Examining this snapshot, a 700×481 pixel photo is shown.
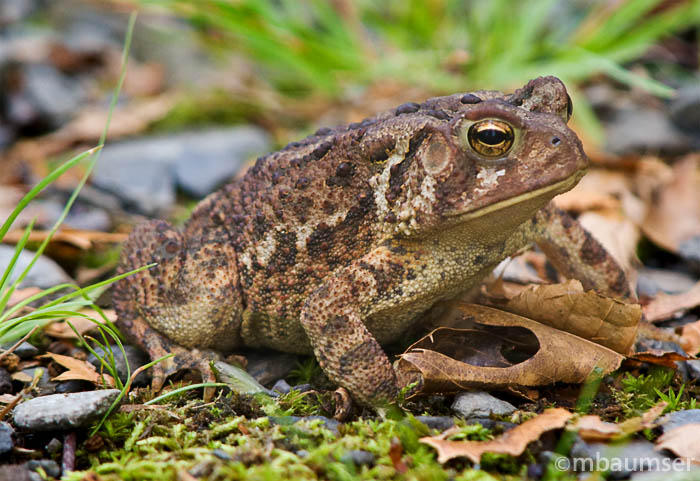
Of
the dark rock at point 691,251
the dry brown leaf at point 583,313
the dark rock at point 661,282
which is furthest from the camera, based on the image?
the dark rock at point 691,251

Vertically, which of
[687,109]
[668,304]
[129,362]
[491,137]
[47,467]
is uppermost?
[687,109]

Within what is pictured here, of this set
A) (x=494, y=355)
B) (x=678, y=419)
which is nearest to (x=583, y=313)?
(x=494, y=355)

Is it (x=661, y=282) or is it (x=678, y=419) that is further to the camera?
(x=661, y=282)

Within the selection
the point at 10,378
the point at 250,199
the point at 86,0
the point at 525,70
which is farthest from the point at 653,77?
the point at 86,0

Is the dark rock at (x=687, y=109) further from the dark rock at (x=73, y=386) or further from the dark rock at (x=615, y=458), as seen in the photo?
the dark rock at (x=73, y=386)

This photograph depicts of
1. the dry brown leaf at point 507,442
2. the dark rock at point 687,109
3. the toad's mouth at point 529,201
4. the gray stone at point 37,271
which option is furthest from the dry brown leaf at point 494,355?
the dark rock at point 687,109

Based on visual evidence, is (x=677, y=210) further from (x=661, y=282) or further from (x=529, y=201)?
(x=529, y=201)
